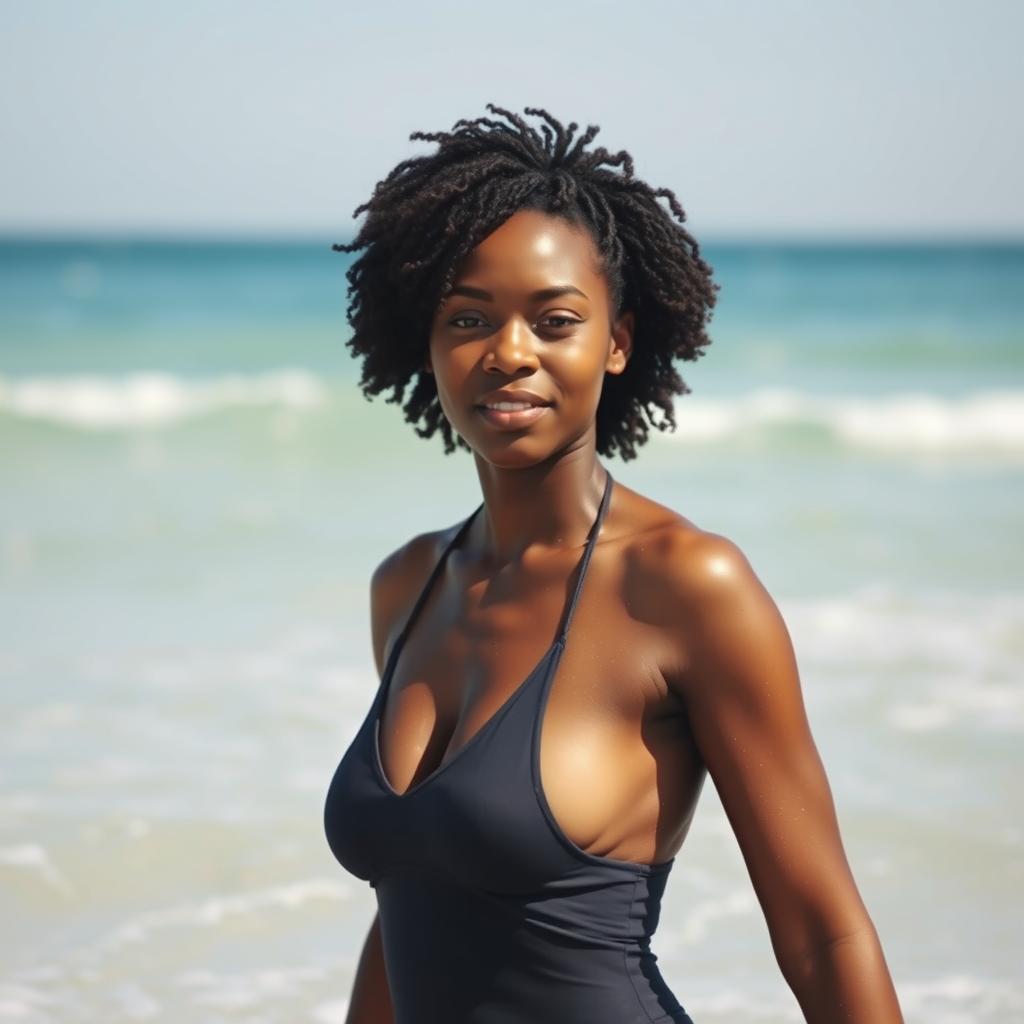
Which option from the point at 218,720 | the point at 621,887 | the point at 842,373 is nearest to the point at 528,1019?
the point at 621,887

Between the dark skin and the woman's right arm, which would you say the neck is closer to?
the dark skin

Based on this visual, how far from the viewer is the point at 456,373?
224 cm

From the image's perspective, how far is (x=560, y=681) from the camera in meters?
2.15

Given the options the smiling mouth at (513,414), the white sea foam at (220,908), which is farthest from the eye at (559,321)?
the white sea foam at (220,908)

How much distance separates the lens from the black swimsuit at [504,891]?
6.65 feet

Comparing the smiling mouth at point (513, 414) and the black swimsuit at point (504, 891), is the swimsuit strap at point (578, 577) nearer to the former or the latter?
the black swimsuit at point (504, 891)

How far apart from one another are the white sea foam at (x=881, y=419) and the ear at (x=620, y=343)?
481 inches

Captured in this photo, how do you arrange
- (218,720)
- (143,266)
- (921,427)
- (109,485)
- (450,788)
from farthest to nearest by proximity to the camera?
(143,266) → (921,427) → (109,485) → (218,720) → (450,788)

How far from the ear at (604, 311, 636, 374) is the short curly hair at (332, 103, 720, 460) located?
2 centimetres

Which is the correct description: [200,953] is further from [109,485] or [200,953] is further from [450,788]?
[109,485]

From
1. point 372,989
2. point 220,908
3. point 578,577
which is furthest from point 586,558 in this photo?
point 220,908

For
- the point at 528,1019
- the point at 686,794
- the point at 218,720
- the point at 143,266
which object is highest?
the point at 143,266

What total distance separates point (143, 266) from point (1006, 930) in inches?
1731

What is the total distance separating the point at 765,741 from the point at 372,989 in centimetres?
87
